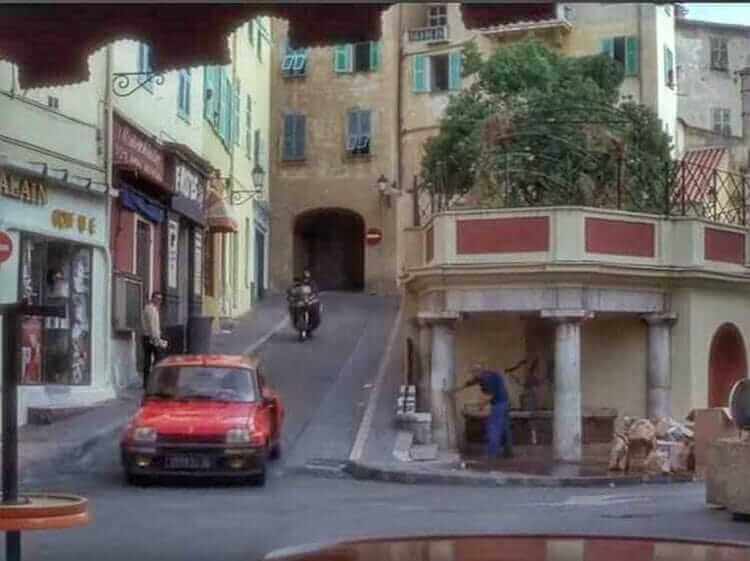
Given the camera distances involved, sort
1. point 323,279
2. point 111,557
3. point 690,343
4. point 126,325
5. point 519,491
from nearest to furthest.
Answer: point 111,557 → point 519,491 → point 690,343 → point 126,325 → point 323,279

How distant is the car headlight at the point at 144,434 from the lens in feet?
64.2

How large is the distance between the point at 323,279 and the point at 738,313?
28.2 m

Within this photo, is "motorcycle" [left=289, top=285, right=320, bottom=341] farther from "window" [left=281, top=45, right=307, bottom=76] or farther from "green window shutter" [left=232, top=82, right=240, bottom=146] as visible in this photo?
"window" [left=281, top=45, right=307, bottom=76]

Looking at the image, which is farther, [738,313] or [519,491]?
[738,313]

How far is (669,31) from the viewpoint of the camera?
51594 mm

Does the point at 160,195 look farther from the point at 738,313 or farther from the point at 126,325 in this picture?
the point at 738,313

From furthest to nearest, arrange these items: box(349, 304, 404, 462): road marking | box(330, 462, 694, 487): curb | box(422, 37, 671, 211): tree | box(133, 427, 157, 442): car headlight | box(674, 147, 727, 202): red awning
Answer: box(422, 37, 671, 211): tree
box(674, 147, 727, 202): red awning
box(349, 304, 404, 462): road marking
box(330, 462, 694, 487): curb
box(133, 427, 157, 442): car headlight

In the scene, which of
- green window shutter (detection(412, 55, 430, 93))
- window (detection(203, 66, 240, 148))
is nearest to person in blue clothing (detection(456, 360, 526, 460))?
window (detection(203, 66, 240, 148))

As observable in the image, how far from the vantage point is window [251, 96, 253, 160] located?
44406mm

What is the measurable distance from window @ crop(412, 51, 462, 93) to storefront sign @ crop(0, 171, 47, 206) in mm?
27541

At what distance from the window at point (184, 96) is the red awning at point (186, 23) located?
24005 millimetres

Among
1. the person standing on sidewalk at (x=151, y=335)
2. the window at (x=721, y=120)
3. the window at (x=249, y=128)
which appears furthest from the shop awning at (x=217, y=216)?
the window at (x=721, y=120)

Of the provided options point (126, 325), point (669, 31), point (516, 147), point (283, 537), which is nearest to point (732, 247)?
point (516, 147)

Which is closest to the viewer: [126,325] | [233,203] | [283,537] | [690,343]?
[283,537]
